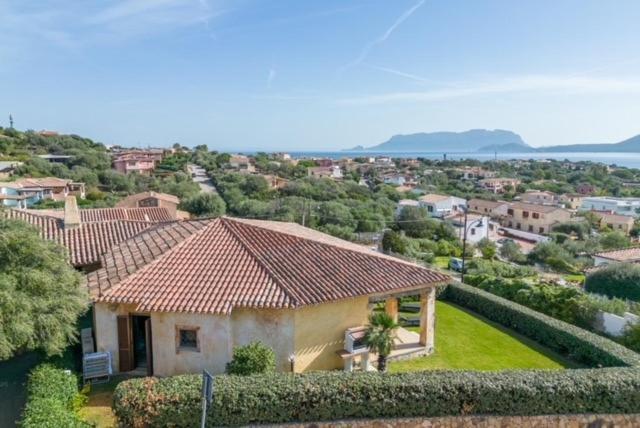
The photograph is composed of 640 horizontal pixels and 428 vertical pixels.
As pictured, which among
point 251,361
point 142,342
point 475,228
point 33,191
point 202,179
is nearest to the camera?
point 251,361

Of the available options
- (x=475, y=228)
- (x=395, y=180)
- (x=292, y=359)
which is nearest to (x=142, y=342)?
(x=292, y=359)

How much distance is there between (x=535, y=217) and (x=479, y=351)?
79783 mm

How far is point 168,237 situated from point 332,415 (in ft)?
34.8

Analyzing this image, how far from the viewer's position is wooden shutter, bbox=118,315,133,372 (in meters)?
14.3

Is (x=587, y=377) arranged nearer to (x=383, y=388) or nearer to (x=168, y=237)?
(x=383, y=388)

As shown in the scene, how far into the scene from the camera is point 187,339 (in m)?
14.0

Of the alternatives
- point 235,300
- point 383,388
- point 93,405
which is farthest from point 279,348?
point 93,405

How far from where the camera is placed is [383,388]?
10828 millimetres

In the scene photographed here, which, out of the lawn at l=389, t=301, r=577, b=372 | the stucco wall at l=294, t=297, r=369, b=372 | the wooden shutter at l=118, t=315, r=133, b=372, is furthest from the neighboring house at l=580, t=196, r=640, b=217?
the wooden shutter at l=118, t=315, r=133, b=372

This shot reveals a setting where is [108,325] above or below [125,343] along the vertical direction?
above

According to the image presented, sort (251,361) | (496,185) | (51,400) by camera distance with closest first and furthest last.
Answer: (51,400) → (251,361) → (496,185)

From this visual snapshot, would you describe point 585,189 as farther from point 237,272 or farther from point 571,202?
point 237,272

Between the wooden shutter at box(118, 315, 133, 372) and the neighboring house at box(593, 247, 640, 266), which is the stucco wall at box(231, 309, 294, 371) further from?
the neighboring house at box(593, 247, 640, 266)

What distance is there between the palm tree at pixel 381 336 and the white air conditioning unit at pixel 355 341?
7.3 inches
